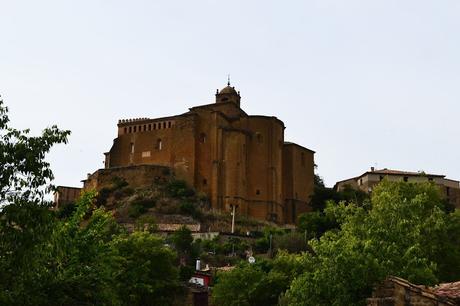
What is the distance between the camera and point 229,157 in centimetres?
9425

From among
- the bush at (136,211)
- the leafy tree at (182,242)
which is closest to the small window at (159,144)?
the bush at (136,211)

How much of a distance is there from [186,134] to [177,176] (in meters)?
5.84

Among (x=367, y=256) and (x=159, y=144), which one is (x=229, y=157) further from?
(x=367, y=256)

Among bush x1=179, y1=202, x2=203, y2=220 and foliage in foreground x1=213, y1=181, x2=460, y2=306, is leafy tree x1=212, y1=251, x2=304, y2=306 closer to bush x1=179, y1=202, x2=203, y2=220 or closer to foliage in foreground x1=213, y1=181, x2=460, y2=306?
foliage in foreground x1=213, y1=181, x2=460, y2=306

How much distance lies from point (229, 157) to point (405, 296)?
79.0 m

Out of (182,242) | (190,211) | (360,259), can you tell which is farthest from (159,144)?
(360,259)

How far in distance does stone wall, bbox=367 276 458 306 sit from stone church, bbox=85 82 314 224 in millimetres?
74956

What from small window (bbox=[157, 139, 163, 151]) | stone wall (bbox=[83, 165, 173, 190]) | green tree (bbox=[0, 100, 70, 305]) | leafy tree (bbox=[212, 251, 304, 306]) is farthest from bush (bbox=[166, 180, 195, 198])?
green tree (bbox=[0, 100, 70, 305])

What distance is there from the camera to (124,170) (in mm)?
97250

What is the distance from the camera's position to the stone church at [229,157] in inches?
3686

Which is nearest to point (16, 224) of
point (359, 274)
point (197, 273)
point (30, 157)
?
point (30, 157)

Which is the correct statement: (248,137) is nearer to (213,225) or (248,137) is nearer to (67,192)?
(213,225)

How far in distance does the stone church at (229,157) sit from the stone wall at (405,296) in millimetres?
74956

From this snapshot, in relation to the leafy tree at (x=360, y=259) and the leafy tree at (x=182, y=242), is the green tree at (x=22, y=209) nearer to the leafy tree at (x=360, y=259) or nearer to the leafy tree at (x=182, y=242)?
the leafy tree at (x=360, y=259)
